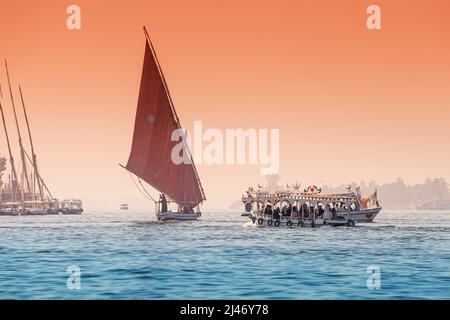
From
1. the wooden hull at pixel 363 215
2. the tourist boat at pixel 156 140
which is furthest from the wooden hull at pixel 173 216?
the wooden hull at pixel 363 215

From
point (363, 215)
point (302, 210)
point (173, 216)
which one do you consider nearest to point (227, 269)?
point (302, 210)

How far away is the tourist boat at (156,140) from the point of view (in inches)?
3433

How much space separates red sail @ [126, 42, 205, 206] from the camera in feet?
286

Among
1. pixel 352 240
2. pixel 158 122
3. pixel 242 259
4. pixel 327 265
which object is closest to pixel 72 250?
pixel 242 259

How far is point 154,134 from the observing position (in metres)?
89.3

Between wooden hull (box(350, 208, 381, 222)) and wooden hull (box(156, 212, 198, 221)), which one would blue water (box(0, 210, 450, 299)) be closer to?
wooden hull (box(350, 208, 381, 222))

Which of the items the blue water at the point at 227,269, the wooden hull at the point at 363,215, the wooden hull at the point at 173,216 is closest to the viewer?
the blue water at the point at 227,269

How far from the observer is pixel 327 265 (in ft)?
131

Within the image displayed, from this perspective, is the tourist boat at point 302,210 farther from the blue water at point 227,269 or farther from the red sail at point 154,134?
the blue water at point 227,269

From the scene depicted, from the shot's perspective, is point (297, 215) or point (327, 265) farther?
point (297, 215)

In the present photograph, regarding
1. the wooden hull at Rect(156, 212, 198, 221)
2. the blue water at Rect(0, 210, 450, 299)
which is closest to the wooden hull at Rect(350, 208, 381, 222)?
the wooden hull at Rect(156, 212, 198, 221)

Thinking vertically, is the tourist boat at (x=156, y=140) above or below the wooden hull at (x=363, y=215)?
above
